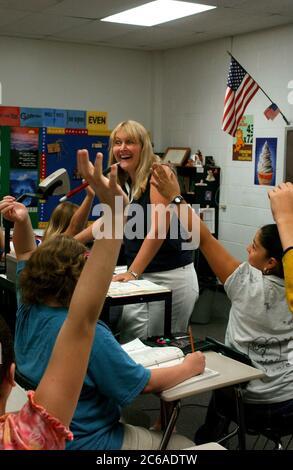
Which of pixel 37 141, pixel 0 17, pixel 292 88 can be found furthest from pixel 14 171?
pixel 292 88

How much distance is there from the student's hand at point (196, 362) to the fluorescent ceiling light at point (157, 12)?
356 cm

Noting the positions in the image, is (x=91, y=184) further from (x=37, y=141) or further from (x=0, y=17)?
(x=37, y=141)

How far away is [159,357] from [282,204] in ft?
2.67

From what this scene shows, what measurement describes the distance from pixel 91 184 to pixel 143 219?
79.2 inches

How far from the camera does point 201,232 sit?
2.39 m

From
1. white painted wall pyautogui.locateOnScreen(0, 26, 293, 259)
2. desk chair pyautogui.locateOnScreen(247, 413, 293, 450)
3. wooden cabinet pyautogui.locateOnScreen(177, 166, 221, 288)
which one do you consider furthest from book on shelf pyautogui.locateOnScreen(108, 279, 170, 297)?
wooden cabinet pyautogui.locateOnScreen(177, 166, 221, 288)

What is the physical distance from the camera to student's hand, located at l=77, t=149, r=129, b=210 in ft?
3.19

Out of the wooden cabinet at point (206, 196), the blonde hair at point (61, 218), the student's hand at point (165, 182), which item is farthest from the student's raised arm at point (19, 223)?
the wooden cabinet at point (206, 196)

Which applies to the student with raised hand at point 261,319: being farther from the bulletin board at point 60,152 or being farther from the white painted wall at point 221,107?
the bulletin board at point 60,152

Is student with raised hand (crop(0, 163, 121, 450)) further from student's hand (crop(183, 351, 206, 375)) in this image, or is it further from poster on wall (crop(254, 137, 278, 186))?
poster on wall (crop(254, 137, 278, 186))

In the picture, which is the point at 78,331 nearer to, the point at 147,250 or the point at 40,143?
the point at 147,250

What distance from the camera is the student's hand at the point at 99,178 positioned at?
0.97 m

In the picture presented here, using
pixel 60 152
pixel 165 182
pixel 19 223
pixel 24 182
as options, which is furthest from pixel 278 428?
pixel 60 152

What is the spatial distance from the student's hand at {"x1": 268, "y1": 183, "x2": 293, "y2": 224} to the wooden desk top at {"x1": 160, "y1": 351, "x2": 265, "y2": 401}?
669 mm
